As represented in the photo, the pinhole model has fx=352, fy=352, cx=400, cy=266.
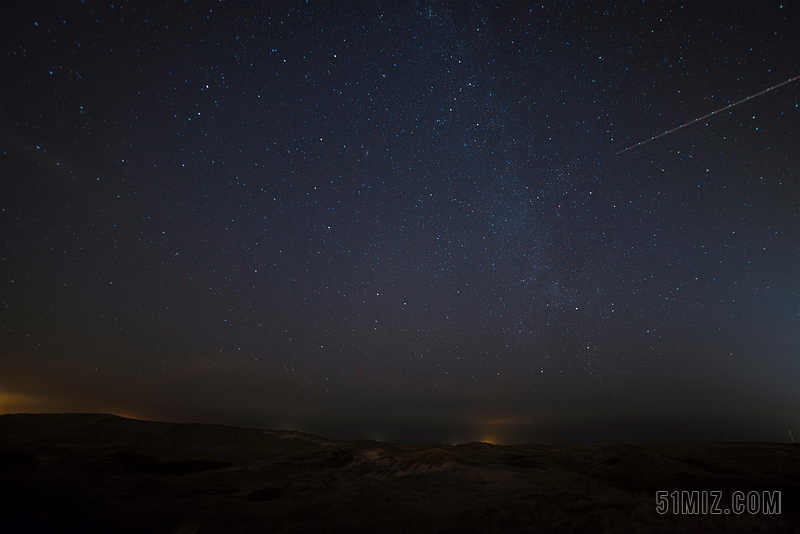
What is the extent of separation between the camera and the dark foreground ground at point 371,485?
36.5 feet

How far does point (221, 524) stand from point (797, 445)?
33963mm

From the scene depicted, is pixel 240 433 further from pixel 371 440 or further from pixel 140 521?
pixel 140 521

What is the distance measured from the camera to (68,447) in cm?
2544

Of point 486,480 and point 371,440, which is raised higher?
point 486,480

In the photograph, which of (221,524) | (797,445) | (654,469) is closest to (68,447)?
(221,524)

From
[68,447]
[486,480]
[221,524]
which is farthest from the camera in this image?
[68,447]

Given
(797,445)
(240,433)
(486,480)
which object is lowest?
(240,433)

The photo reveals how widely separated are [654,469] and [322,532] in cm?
1773

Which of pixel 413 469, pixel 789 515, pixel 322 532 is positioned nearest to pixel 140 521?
pixel 322 532

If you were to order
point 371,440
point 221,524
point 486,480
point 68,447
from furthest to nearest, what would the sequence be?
1. point 371,440
2. point 68,447
3. point 486,480
4. point 221,524

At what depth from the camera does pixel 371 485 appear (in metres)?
17.8

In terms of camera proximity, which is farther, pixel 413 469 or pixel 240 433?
pixel 240 433

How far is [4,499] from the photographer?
1231 cm

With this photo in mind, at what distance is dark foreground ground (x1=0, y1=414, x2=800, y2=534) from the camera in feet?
36.5
